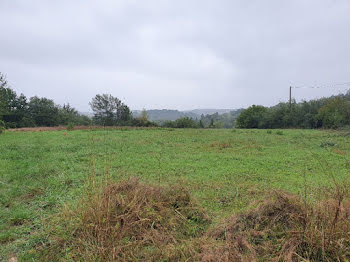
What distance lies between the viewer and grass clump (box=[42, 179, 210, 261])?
2.22 metres

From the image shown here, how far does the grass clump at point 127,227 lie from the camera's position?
7.29ft

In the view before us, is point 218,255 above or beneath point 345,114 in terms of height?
beneath

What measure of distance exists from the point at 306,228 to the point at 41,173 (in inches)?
236

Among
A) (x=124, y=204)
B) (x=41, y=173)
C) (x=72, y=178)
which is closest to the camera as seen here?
(x=124, y=204)

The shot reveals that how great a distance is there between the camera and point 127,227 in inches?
101

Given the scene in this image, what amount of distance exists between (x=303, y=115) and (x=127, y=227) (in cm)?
3506

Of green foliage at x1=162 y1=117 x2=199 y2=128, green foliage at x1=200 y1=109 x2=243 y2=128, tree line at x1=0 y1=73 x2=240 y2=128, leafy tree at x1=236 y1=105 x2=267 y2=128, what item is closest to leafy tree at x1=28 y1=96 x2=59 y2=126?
tree line at x1=0 y1=73 x2=240 y2=128

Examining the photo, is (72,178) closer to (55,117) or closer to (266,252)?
(266,252)

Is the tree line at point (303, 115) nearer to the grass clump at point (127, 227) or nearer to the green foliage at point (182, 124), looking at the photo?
the green foliage at point (182, 124)

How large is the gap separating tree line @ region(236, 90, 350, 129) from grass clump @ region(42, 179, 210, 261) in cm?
2823

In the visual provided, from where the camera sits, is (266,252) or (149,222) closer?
(266,252)

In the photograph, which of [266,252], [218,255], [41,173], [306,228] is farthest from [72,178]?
[306,228]

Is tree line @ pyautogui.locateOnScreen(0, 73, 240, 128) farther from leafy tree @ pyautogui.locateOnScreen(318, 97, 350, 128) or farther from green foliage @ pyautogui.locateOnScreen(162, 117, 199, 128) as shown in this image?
leafy tree @ pyautogui.locateOnScreen(318, 97, 350, 128)

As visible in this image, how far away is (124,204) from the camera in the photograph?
113 inches
